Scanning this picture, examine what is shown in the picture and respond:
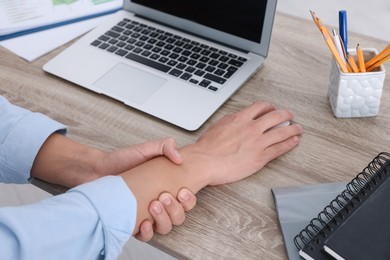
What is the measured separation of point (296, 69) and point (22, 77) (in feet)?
1.89

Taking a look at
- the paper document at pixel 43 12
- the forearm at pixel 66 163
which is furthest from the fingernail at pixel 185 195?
the paper document at pixel 43 12

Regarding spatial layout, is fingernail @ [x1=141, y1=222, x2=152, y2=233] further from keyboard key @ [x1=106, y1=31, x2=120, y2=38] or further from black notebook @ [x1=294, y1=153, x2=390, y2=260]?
keyboard key @ [x1=106, y1=31, x2=120, y2=38]

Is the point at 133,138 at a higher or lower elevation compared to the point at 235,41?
lower

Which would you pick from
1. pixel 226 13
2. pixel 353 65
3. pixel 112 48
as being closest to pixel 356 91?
pixel 353 65

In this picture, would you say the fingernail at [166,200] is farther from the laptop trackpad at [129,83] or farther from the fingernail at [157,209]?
the laptop trackpad at [129,83]

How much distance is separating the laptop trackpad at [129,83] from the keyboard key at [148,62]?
2 centimetres

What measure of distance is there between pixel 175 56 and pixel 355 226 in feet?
1.83

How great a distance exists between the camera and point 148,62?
1.15 metres

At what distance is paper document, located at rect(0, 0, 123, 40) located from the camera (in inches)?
50.6

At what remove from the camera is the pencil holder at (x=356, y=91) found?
952 millimetres

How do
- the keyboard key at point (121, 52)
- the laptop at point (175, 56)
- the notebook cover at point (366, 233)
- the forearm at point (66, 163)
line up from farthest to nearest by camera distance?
the keyboard key at point (121, 52)
the laptop at point (175, 56)
the forearm at point (66, 163)
the notebook cover at point (366, 233)

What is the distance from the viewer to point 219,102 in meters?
1.05

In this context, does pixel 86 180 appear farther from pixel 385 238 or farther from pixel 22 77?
pixel 385 238

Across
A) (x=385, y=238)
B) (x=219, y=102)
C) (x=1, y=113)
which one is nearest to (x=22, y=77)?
(x=1, y=113)
